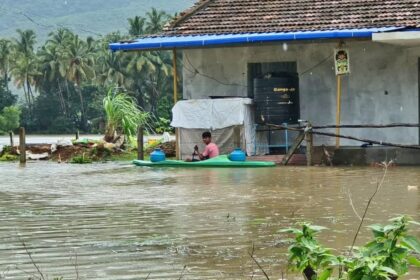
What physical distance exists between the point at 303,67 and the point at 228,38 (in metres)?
2.47

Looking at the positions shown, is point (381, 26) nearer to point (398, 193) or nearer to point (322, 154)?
point (322, 154)

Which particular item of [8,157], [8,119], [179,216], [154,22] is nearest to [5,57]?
[154,22]

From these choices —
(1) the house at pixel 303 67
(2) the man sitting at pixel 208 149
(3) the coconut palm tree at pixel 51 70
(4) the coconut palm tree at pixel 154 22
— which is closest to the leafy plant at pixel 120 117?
(1) the house at pixel 303 67

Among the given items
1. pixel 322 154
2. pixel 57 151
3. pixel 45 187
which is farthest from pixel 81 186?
pixel 57 151

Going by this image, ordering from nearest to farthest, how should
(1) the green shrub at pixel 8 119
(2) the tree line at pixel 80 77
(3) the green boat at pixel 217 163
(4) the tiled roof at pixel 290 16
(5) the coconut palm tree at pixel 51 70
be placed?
(3) the green boat at pixel 217 163, (4) the tiled roof at pixel 290 16, (1) the green shrub at pixel 8 119, (2) the tree line at pixel 80 77, (5) the coconut palm tree at pixel 51 70

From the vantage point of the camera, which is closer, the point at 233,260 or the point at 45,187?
the point at 233,260

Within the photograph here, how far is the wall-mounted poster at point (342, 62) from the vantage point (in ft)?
70.0

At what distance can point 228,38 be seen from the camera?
21.2m

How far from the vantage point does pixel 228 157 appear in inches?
818

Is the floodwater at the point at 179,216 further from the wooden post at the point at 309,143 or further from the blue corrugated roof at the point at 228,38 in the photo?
the blue corrugated roof at the point at 228,38

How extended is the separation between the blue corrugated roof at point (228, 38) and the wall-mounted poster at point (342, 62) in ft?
2.87

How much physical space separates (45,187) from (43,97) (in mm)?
80107

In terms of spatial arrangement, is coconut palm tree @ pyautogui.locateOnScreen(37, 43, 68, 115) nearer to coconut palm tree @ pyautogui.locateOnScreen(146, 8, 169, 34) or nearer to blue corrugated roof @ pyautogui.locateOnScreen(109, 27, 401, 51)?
coconut palm tree @ pyautogui.locateOnScreen(146, 8, 169, 34)

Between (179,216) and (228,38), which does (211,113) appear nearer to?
(228,38)
